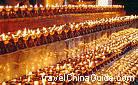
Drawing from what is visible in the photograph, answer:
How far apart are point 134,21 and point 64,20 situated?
13.2ft

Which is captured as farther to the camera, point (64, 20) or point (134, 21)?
point (134, 21)

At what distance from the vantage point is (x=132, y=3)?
54.5 ft

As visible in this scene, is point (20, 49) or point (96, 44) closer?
point (20, 49)

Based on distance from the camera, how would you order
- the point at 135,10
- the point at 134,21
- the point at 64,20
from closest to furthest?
the point at 64,20
the point at 134,21
the point at 135,10

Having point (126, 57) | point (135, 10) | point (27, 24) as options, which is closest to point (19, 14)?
point (27, 24)

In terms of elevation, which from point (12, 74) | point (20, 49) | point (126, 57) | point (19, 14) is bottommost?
point (126, 57)

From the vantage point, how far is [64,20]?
696cm

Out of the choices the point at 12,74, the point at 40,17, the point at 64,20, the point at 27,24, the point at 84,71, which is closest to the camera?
the point at 12,74

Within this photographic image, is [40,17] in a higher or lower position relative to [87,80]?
higher

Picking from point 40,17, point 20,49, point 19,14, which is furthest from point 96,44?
point 20,49

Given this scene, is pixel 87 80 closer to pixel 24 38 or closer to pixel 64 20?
pixel 24 38

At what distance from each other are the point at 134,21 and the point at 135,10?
21.4 feet

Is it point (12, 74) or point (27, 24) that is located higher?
point (27, 24)

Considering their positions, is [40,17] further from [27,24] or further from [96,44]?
[96,44]
